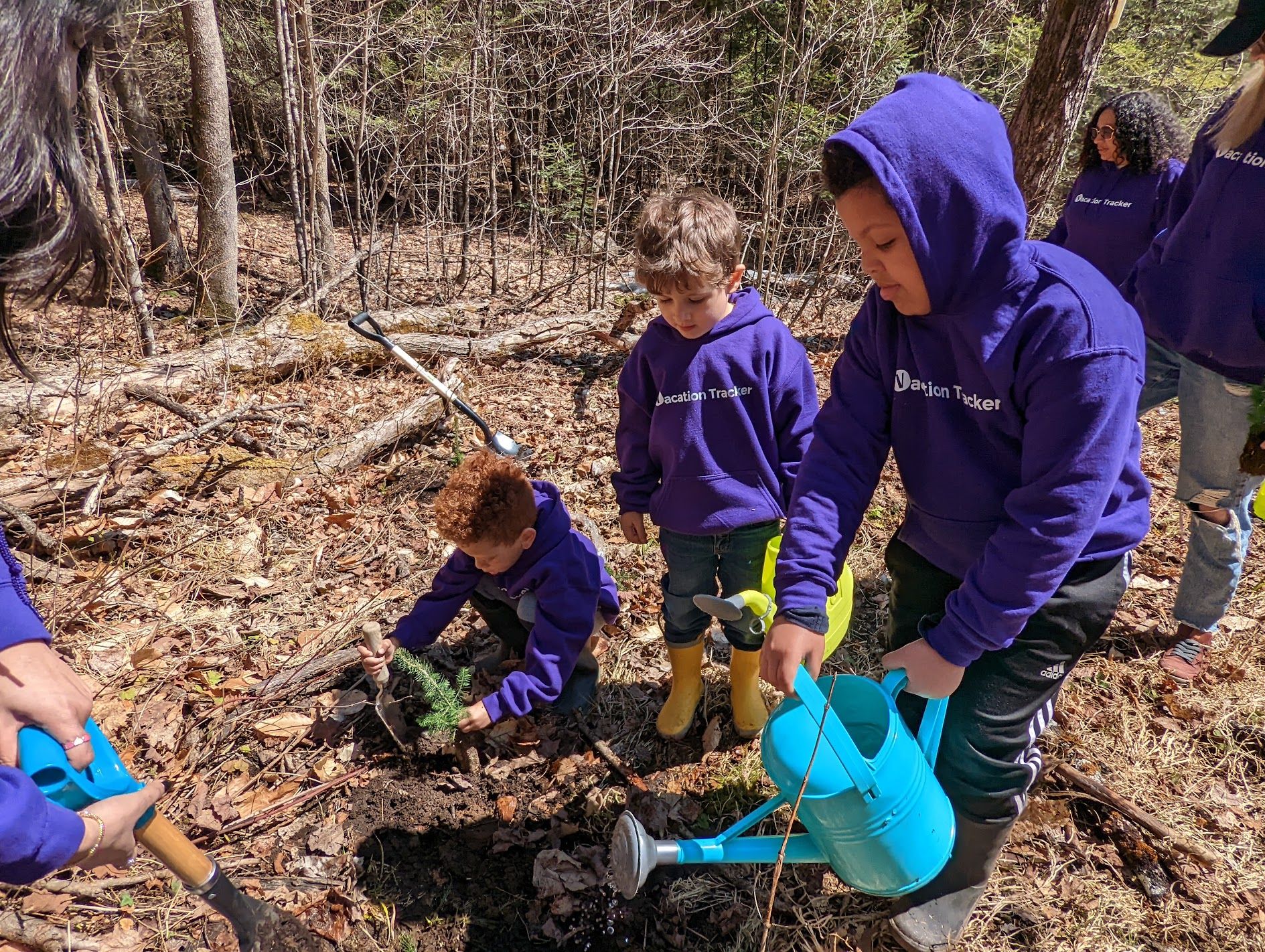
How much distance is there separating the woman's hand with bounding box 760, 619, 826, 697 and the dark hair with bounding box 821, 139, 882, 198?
0.92 meters

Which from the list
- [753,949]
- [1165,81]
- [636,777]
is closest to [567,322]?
[636,777]

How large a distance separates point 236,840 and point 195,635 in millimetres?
1114

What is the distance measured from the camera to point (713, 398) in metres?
2.50

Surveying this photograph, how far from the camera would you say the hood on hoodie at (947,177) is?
138cm

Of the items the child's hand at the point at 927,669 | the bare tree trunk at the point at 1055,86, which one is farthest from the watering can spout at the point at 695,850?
the bare tree trunk at the point at 1055,86

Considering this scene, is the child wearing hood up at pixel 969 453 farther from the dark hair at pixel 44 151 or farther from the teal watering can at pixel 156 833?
the teal watering can at pixel 156 833

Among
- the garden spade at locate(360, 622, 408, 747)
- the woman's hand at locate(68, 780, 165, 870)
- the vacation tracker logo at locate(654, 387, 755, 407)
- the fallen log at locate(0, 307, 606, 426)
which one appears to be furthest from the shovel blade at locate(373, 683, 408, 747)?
the fallen log at locate(0, 307, 606, 426)

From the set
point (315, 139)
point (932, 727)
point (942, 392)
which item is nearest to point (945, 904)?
point (932, 727)

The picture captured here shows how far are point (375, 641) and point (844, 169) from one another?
198 cm

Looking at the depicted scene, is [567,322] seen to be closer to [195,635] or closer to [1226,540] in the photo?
[195,635]

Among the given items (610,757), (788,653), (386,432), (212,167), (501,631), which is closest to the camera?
(788,653)

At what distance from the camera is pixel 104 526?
3.69 metres

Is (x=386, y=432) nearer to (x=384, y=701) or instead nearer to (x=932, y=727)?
(x=384, y=701)

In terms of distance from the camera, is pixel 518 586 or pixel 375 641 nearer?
pixel 375 641
